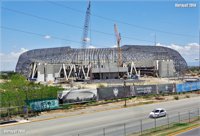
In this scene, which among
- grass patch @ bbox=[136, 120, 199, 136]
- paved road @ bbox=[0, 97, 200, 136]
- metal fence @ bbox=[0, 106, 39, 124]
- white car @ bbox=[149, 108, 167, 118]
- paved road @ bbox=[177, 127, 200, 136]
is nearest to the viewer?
paved road @ bbox=[177, 127, 200, 136]

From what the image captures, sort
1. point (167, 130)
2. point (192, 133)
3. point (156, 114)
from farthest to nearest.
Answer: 1. point (156, 114)
2. point (167, 130)
3. point (192, 133)

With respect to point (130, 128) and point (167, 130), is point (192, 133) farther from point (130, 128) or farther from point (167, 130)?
point (130, 128)

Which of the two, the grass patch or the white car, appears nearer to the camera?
the grass patch

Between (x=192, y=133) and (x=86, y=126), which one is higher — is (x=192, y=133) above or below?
above

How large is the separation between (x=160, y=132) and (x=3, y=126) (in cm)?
1803

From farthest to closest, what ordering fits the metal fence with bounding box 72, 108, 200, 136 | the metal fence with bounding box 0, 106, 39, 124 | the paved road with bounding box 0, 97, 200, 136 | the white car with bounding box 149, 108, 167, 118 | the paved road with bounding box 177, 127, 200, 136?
the metal fence with bounding box 0, 106, 39, 124 → the white car with bounding box 149, 108, 167, 118 → the paved road with bounding box 0, 97, 200, 136 → the metal fence with bounding box 72, 108, 200, 136 → the paved road with bounding box 177, 127, 200, 136

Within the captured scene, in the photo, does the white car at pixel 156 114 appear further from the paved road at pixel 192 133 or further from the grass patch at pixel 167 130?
the paved road at pixel 192 133

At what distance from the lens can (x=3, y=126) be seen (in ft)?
108

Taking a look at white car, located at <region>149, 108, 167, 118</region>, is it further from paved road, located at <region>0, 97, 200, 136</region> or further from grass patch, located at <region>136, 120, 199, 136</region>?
grass patch, located at <region>136, 120, 199, 136</region>

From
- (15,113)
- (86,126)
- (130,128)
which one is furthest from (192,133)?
(15,113)

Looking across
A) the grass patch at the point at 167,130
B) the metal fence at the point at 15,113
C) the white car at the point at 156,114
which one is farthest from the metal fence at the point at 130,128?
the metal fence at the point at 15,113

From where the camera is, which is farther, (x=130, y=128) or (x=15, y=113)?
(x=15, y=113)

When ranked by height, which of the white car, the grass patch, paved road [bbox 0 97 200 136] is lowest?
paved road [bbox 0 97 200 136]

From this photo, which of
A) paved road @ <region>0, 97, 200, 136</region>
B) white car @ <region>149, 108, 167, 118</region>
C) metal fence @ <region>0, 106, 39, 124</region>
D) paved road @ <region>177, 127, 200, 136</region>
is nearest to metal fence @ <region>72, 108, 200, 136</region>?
paved road @ <region>0, 97, 200, 136</region>
